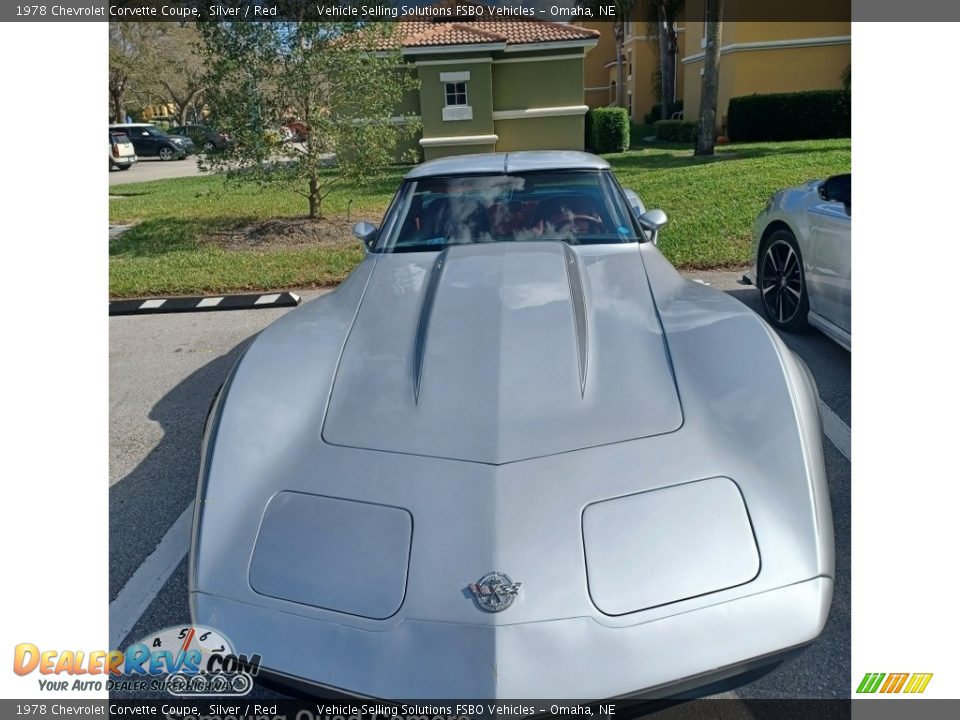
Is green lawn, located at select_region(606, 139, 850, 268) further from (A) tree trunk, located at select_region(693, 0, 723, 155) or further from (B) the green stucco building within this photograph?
(B) the green stucco building

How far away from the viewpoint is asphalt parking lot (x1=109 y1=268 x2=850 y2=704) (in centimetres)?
227

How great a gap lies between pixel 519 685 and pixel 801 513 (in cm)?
95

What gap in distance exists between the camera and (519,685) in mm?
1621

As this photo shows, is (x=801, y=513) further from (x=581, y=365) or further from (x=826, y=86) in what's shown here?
(x=826, y=86)

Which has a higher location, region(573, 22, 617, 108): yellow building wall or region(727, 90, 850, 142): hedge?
region(573, 22, 617, 108): yellow building wall

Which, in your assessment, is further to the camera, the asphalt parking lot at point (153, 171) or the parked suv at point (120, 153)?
the parked suv at point (120, 153)

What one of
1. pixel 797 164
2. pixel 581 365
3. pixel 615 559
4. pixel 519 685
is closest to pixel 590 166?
pixel 581 365

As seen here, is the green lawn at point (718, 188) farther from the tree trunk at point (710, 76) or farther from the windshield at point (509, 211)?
the windshield at point (509, 211)

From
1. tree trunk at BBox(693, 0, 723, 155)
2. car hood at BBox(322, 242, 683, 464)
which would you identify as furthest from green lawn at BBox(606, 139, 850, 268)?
car hood at BBox(322, 242, 683, 464)

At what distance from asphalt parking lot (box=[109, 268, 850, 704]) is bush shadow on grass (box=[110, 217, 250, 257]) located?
3.03 meters

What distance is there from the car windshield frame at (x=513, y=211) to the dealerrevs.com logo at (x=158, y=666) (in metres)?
2.12

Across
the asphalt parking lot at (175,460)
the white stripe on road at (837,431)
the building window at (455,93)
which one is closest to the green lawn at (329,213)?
the asphalt parking lot at (175,460)

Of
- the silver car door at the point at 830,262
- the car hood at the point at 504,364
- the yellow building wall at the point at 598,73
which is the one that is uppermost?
the yellow building wall at the point at 598,73

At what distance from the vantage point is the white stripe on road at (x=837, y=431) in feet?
11.4
